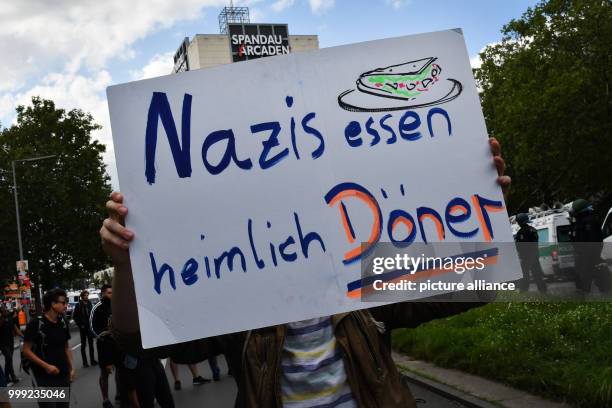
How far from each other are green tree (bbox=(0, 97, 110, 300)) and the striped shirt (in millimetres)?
43930

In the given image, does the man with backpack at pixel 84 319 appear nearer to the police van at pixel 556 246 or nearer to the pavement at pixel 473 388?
the pavement at pixel 473 388

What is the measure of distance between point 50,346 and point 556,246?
15.1 m

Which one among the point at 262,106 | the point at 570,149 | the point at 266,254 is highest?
the point at 570,149

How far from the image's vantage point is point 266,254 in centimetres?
262

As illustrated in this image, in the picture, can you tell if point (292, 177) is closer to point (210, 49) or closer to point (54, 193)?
point (54, 193)

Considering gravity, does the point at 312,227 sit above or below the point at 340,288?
above

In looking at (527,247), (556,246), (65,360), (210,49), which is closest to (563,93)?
(556,246)

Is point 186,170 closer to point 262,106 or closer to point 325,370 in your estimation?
point 262,106

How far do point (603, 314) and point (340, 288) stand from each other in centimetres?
666

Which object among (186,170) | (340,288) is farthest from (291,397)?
(186,170)

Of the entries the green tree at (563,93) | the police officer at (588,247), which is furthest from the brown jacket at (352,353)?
the green tree at (563,93)

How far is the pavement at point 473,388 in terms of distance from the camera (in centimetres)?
694

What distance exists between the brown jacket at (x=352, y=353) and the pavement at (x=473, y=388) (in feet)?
14.8

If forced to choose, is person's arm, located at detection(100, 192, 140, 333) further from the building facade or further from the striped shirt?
the building facade
